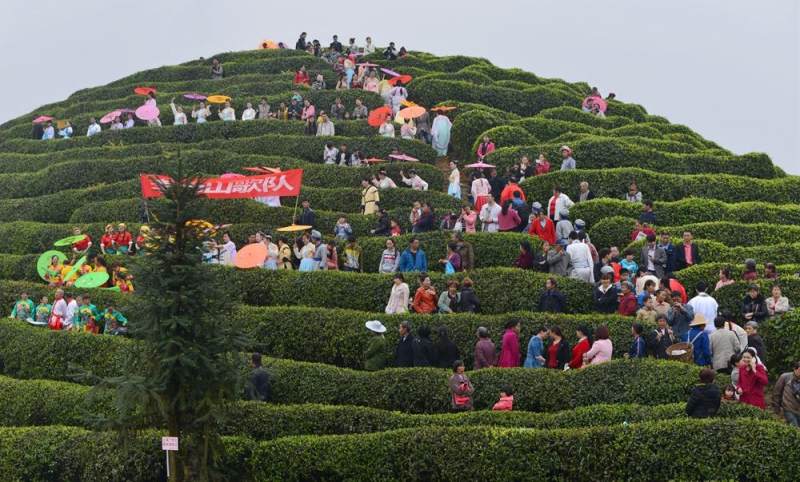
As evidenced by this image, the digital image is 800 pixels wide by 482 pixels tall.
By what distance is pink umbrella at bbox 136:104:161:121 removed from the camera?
156 ft

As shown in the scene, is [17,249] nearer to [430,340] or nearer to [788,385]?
[430,340]

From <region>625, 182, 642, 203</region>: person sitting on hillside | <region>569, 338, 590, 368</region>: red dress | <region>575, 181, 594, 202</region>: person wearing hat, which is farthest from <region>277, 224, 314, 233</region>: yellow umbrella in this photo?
<region>569, 338, 590, 368</region>: red dress

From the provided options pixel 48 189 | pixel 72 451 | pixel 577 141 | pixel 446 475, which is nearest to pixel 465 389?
pixel 446 475

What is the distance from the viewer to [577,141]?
40.9m

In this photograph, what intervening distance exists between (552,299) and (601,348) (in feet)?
10.7

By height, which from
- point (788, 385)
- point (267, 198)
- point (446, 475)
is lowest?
point (446, 475)

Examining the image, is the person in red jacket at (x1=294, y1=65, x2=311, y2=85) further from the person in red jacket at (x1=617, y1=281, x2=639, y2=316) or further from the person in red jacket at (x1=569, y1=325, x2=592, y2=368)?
the person in red jacket at (x1=569, y1=325, x2=592, y2=368)

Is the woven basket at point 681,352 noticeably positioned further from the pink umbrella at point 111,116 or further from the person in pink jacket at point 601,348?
the pink umbrella at point 111,116

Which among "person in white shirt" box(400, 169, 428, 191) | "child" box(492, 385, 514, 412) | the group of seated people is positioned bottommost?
"child" box(492, 385, 514, 412)

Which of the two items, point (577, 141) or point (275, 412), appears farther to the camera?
point (577, 141)

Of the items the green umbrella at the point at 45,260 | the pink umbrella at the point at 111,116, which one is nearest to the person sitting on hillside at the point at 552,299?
the green umbrella at the point at 45,260

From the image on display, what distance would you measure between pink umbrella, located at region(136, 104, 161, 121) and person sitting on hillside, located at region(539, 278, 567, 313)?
23028 millimetres

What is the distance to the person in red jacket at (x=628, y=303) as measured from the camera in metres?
27.3

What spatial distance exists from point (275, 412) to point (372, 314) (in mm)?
5076
